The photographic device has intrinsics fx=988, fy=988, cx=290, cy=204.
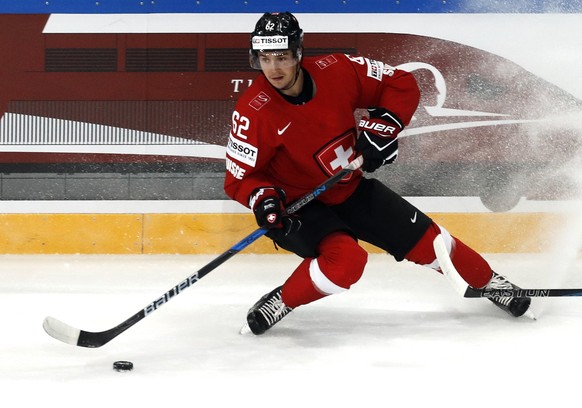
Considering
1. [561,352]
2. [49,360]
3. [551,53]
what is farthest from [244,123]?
[551,53]

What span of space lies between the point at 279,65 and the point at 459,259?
35.8 inches

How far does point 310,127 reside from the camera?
3.21m

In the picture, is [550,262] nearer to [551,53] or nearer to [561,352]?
[551,53]

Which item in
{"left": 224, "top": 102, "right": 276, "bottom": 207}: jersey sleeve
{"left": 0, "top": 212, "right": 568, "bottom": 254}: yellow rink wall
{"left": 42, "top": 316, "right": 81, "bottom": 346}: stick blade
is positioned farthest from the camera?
{"left": 0, "top": 212, "right": 568, "bottom": 254}: yellow rink wall

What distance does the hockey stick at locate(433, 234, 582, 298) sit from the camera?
3.16 m

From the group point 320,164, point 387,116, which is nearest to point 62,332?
point 320,164

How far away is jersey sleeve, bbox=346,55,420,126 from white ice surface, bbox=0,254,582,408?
2.44ft

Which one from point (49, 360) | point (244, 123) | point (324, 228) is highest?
point (244, 123)

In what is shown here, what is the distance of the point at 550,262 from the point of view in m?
4.18

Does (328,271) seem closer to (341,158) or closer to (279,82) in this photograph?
(341,158)

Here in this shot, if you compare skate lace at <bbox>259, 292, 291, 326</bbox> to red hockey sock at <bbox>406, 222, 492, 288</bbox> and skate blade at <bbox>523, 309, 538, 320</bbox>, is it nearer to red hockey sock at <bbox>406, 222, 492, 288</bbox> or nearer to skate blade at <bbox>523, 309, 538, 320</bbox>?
red hockey sock at <bbox>406, 222, 492, 288</bbox>

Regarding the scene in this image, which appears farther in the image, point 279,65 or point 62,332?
point 279,65

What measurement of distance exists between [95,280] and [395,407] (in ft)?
6.33

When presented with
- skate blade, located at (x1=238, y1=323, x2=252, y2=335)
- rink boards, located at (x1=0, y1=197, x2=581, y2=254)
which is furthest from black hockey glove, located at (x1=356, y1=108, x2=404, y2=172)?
rink boards, located at (x1=0, y1=197, x2=581, y2=254)
